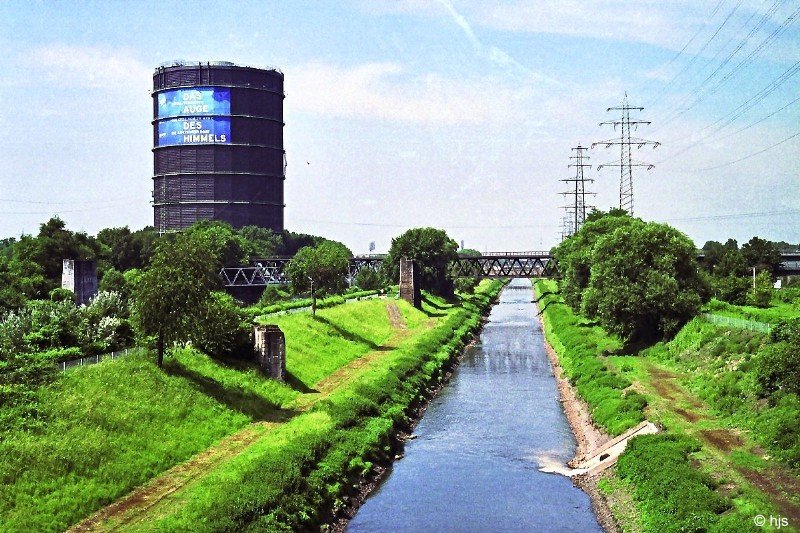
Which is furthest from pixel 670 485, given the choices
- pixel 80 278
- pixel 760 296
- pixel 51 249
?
pixel 51 249

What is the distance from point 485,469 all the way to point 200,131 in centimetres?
Result: 14810

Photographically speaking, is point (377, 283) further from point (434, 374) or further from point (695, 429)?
point (695, 429)

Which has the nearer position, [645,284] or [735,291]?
[645,284]

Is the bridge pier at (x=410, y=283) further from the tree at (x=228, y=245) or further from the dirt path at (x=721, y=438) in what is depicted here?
the dirt path at (x=721, y=438)

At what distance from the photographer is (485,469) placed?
4200 centimetres

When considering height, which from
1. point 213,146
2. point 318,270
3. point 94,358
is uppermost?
point 213,146

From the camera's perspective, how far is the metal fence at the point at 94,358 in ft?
129

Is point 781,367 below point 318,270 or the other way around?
below

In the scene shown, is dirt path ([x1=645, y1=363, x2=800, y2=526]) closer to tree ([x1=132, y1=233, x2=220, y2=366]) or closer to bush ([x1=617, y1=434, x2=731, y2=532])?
bush ([x1=617, y1=434, x2=731, y2=532])

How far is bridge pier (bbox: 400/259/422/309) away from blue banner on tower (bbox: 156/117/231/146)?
70725mm

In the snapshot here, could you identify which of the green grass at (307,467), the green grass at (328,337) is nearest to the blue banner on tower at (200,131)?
the green grass at (328,337)

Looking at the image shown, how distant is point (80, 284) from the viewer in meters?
72.8

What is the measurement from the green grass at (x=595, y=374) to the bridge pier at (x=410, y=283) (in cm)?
A: 2234

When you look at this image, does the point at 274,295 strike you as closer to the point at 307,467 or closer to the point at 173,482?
the point at 307,467
